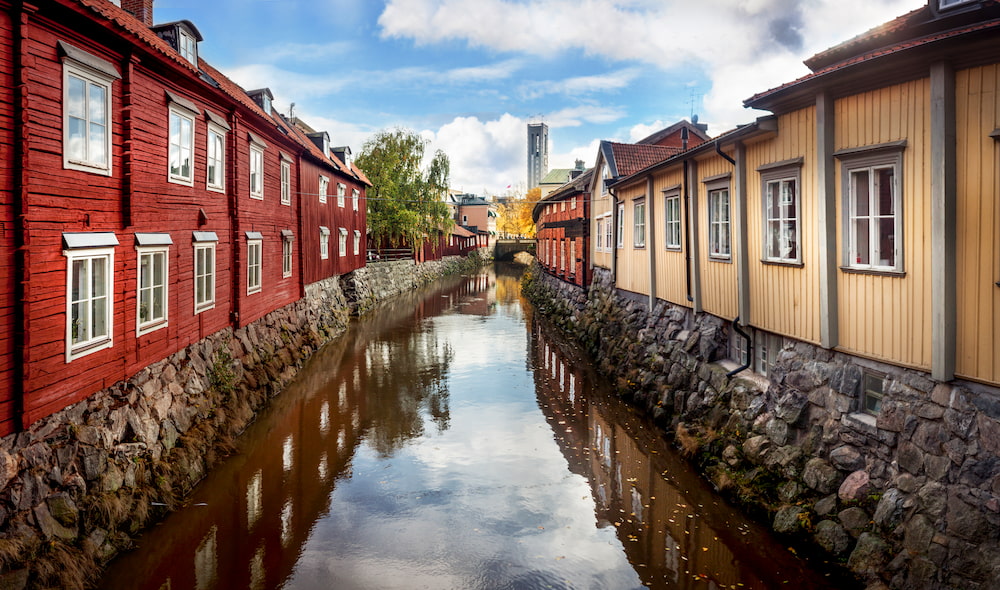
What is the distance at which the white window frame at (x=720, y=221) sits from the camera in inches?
471

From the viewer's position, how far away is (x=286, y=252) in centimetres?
2097

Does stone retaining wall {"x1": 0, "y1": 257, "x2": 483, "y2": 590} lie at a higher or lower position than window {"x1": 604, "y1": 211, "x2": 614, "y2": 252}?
lower

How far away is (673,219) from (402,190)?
3229cm

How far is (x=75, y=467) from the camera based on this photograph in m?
7.77

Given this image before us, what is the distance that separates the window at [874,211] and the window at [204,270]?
1203 centimetres

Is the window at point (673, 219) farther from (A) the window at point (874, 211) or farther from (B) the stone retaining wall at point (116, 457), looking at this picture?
(B) the stone retaining wall at point (116, 457)

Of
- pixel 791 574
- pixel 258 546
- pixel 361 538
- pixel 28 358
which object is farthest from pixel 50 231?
pixel 791 574

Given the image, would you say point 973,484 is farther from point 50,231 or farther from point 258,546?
point 50,231

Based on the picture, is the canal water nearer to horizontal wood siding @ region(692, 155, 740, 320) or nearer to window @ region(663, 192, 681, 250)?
horizontal wood siding @ region(692, 155, 740, 320)

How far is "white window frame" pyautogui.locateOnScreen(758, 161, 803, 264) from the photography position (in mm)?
9234

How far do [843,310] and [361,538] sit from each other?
7.37m

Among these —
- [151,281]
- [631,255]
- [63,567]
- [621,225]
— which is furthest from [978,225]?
[621,225]

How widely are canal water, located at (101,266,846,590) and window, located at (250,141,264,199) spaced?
5.80 m

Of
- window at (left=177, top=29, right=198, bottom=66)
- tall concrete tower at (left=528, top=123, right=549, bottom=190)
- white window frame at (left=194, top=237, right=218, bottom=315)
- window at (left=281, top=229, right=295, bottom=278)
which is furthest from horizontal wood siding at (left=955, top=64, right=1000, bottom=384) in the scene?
tall concrete tower at (left=528, top=123, right=549, bottom=190)
